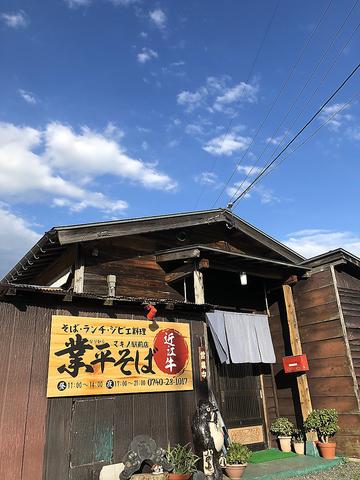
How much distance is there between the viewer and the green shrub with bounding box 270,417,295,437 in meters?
9.39

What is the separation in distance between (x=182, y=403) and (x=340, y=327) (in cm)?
464

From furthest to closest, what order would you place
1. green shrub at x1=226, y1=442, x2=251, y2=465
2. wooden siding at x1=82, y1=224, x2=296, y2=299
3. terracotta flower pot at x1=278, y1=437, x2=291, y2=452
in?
1. terracotta flower pot at x1=278, y1=437, x2=291, y2=452
2. wooden siding at x1=82, y1=224, x2=296, y2=299
3. green shrub at x1=226, y1=442, x2=251, y2=465

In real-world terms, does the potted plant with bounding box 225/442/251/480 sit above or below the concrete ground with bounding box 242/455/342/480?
above

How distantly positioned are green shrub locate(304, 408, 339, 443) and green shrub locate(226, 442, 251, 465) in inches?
91.9

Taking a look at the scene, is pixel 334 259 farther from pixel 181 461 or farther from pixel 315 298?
pixel 181 461

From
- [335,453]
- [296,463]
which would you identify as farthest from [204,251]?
[335,453]

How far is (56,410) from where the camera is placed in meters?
5.44

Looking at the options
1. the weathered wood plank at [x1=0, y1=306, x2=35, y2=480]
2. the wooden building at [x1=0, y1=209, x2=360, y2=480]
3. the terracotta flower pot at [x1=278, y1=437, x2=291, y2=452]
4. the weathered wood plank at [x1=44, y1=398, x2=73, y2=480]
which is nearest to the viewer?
the weathered wood plank at [x1=0, y1=306, x2=35, y2=480]

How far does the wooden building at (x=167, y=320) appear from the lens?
5.33 meters

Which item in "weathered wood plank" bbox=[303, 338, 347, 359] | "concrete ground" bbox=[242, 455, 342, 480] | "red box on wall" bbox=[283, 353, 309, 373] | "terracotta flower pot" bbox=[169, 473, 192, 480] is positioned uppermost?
"weathered wood plank" bbox=[303, 338, 347, 359]

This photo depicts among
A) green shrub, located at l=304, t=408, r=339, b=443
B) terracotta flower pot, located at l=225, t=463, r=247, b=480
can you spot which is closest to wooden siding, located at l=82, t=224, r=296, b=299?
terracotta flower pot, located at l=225, t=463, r=247, b=480

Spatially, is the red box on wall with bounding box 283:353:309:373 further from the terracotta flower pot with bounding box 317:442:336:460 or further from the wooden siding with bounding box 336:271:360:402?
the terracotta flower pot with bounding box 317:442:336:460

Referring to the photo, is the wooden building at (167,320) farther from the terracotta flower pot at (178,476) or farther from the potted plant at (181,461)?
the terracotta flower pot at (178,476)

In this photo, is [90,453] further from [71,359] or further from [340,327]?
[340,327]
